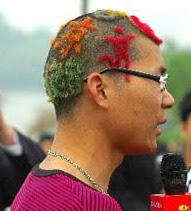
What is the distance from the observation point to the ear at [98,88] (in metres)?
2.71

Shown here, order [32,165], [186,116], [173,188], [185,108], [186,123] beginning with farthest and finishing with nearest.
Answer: [185,108], [186,116], [186,123], [32,165], [173,188]

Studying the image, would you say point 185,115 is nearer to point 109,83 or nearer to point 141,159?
point 141,159

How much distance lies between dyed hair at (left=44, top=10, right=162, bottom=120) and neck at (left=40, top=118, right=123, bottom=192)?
0.08 meters

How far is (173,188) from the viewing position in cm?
271

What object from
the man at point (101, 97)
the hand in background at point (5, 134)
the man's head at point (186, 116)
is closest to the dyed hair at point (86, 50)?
the man at point (101, 97)

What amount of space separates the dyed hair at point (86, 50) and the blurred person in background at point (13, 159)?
2.46 metres

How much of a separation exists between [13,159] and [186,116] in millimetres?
1982

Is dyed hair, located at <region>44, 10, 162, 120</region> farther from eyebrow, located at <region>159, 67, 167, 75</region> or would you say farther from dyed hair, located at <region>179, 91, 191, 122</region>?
dyed hair, located at <region>179, 91, 191, 122</region>

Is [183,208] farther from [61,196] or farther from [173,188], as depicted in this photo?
[61,196]

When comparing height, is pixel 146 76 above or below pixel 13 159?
above

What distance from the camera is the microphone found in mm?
2566

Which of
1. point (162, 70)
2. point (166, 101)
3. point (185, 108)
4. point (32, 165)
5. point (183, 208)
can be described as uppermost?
point (162, 70)

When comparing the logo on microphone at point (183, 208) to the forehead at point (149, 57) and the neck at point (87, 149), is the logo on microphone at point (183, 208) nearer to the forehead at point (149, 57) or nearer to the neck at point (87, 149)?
the neck at point (87, 149)

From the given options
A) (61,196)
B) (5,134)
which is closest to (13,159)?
(5,134)
